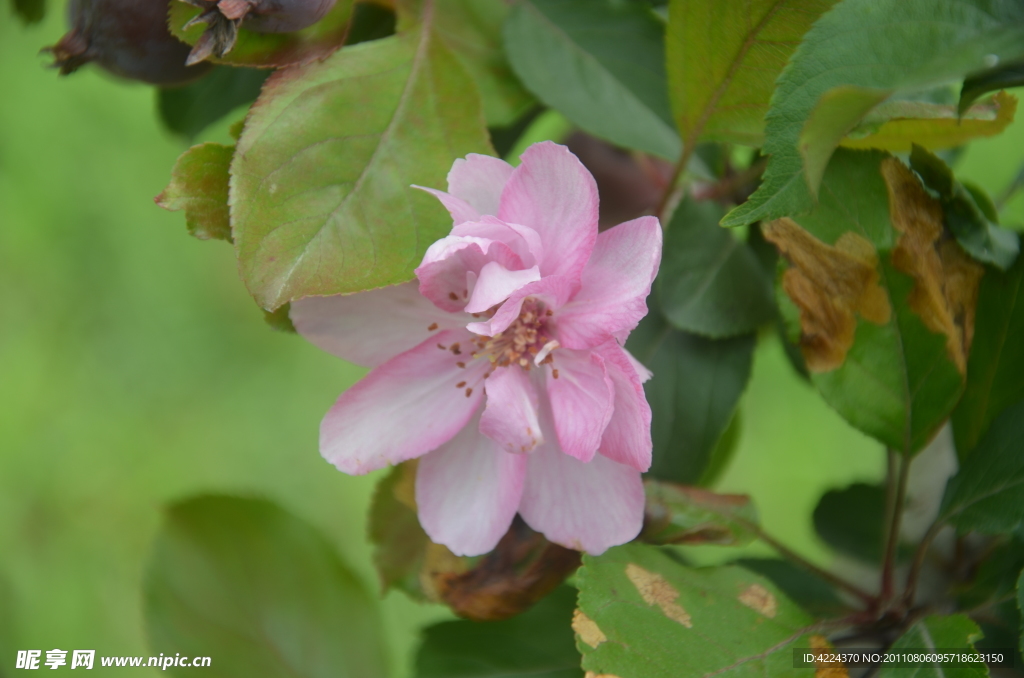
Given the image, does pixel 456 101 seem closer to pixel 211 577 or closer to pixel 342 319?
pixel 342 319

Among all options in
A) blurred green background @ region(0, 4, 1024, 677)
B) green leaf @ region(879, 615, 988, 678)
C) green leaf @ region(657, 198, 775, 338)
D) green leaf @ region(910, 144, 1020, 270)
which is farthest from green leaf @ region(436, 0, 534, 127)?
blurred green background @ region(0, 4, 1024, 677)

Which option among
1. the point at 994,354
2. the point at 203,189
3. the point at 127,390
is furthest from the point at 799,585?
the point at 127,390

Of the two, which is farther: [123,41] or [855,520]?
[855,520]

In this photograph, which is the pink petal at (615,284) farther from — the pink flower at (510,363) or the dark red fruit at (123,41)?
the dark red fruit at (123,41)

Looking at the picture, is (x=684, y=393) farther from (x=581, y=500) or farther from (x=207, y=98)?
(x=207, y=98)

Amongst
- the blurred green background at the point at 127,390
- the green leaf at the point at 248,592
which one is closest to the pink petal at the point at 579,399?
the green leaf at the point at 248,592

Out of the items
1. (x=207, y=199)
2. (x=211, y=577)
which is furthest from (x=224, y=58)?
(x=211, y=577)

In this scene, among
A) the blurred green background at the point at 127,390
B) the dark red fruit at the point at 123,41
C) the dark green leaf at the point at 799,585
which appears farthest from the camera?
the blurred green background at the point at 127,390
